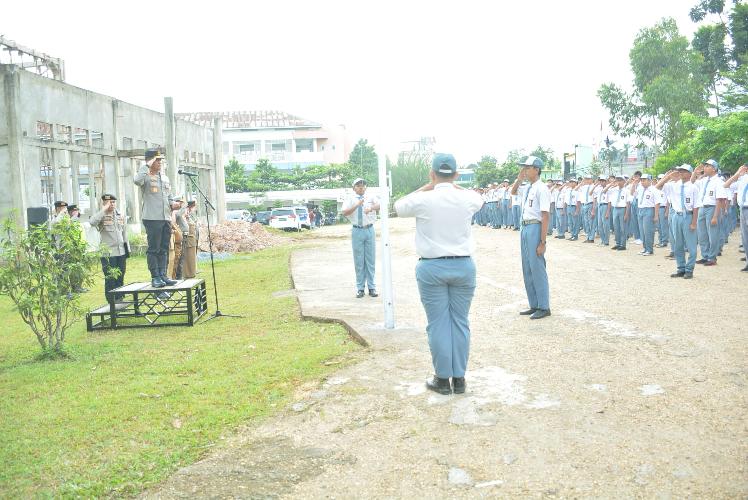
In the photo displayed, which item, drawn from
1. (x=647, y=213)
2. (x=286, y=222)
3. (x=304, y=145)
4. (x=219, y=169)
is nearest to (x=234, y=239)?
(x=219, y=169)

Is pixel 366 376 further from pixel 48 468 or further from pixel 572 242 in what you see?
pixel 572 242

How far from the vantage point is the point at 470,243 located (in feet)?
18.5

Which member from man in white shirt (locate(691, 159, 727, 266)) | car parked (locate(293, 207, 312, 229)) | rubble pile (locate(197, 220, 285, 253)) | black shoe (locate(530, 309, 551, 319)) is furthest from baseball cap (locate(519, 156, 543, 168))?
car parked (locate(293, 207, 312, 229))

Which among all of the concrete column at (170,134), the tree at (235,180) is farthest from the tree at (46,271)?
the tree at (235,180)

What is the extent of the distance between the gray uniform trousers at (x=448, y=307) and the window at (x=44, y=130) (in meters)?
15.9

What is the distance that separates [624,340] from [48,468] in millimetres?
5139

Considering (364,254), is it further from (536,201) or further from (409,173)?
(409,173)

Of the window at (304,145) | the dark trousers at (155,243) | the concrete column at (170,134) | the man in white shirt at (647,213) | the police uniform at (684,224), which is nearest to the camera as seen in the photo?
the dark trousers at (155,243)

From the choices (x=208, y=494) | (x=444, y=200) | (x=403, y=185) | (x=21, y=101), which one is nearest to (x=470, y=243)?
(x=444, y=200)

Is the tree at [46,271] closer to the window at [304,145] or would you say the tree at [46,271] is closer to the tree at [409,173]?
the tree at [409,173]

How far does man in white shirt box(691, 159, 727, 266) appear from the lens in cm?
1305

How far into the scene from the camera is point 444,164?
555cm

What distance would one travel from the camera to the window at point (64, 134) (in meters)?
19.4

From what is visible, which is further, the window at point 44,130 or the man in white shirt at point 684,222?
the window at point 44,130
